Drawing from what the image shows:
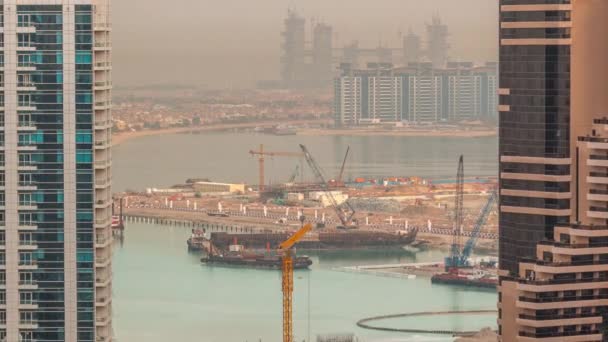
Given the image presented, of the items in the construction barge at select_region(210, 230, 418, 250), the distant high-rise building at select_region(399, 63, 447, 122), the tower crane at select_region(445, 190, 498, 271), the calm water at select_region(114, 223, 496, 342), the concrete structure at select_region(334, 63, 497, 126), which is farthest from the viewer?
the distant high-rise building at select_region(399, 63, 447, 122)

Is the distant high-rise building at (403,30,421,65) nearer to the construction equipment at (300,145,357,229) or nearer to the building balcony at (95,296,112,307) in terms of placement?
the construction equipment at (300,145,357,229)

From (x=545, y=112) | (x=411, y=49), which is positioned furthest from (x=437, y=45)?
(x=545, y=112)

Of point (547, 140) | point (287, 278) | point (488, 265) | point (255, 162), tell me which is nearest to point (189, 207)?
point (255, 162)


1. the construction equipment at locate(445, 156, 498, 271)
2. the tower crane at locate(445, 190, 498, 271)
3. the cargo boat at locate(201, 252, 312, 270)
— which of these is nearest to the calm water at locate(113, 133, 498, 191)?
the construction equipment at locate(445, 156, 498, 271)

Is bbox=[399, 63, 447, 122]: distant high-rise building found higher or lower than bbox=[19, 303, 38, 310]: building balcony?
higher

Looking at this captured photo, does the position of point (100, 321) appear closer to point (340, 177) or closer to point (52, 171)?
point (52, 171)

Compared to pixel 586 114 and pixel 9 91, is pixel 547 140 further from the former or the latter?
pixel 9 91
